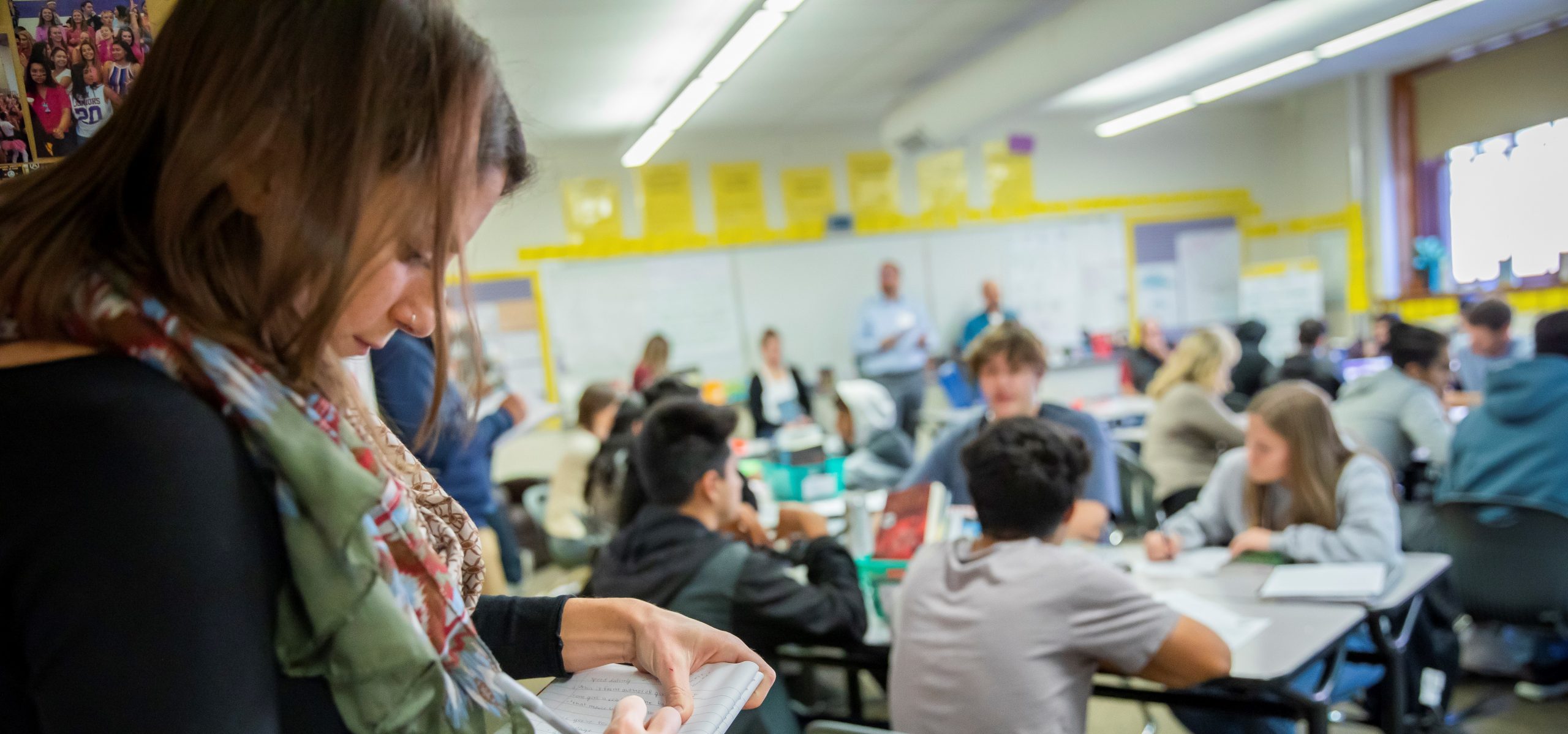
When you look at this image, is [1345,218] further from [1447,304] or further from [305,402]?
[305,402]

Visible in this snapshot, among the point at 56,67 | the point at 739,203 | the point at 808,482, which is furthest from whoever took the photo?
the point at 739,203

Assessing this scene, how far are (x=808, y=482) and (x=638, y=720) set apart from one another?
2.71 metres

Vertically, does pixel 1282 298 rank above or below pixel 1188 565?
above

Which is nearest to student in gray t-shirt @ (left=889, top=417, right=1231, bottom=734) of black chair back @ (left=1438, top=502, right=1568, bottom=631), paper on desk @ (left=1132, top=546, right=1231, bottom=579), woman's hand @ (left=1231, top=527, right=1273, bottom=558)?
paper on desk @ (left=1132, top=546, right=1231, bottom=579)

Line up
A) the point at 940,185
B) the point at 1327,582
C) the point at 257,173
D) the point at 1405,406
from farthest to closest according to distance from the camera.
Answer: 1. the point at 940,185
2. the point at 1405,406
3. the point at 1327,582
4. the point at 257,173

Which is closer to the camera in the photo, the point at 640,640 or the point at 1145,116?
the point at 640,640

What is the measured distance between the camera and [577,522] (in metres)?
3.87

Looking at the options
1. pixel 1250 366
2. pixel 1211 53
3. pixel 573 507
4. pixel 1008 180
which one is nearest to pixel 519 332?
pixel 573 507

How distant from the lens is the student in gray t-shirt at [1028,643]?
1580 millimetres

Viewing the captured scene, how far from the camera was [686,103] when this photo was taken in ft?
17.6

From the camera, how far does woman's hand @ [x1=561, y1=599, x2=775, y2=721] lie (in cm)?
76

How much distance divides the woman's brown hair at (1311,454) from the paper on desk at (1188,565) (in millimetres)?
240

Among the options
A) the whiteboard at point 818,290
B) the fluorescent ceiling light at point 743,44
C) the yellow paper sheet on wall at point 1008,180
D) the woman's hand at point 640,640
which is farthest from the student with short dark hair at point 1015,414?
the yellow paper sheet on wall at point 1008,180

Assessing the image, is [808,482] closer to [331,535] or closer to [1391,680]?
[1391,680]
